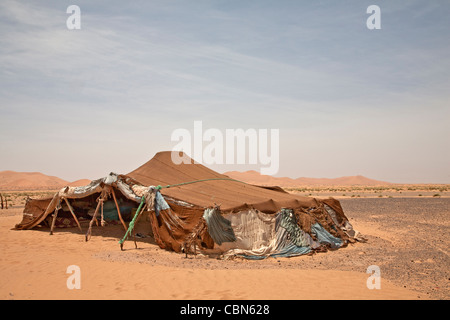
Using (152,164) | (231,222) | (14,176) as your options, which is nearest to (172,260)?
(231,222)

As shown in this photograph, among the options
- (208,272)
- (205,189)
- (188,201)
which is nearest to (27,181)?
(205,189)

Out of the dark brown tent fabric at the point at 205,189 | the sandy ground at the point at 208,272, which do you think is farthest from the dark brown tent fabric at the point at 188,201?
the sandy ground at the point at 208,272

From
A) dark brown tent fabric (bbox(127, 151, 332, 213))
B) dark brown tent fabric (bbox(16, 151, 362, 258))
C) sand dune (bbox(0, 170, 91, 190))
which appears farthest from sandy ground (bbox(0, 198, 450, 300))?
sand dune (bbox(0, 170, 91, 190))

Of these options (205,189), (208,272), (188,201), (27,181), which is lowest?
(27,181)

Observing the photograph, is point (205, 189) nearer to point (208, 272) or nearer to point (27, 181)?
point (208, 272)

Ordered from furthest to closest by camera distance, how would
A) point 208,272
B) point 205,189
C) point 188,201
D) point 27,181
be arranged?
point 27,181
point 205,189
point 188,201
point 208,272

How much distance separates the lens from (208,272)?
32.8 feet

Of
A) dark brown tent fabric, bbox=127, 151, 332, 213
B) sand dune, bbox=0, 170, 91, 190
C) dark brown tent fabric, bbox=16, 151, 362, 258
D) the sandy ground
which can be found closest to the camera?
the sandy ground

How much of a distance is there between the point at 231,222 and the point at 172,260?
2408 millimetres

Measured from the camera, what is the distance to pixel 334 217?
15492 millimetres

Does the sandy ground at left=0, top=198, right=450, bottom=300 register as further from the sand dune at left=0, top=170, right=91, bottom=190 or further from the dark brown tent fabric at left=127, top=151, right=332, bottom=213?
the sand dune at left=0, top=170, right=91, bottom=190

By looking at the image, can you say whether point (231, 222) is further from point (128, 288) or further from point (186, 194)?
point (128, 288)

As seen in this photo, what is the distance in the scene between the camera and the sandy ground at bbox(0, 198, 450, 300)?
27.2ft

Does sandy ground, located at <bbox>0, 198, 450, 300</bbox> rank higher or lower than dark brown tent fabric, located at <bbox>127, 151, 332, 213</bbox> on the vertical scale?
lower
